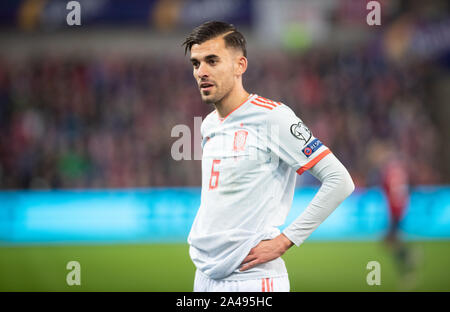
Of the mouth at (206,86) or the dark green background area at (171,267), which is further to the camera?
the dark green background area at (171,267)

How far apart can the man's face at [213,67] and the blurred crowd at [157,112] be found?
9472mm

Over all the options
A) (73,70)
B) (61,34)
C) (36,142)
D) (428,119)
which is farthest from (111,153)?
(428,119)

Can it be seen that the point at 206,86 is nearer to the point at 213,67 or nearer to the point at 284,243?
the point at 213,67

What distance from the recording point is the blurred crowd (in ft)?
40.9

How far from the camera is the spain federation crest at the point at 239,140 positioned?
2.77 meters

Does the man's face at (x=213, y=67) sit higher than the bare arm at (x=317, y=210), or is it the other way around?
the man's face at (x=213, y=67)

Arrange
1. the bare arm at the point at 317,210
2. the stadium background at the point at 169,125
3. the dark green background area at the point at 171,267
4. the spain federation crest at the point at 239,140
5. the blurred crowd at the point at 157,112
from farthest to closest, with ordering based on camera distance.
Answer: the blurred crowd at the point at 157,112, the stadium background at the point at 169,125, the dark green background area at the point at 171,267, the spain federation crest at the point at 239,140, the bare arm at the point at 317,210

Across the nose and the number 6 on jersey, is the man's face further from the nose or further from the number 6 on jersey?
the number 6 on jersey

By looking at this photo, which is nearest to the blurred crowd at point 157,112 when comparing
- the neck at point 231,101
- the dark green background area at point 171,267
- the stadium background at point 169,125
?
the stadium background at point 169,125

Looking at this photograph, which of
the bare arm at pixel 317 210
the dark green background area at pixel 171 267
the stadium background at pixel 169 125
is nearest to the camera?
the bare arm at pixel 317 210

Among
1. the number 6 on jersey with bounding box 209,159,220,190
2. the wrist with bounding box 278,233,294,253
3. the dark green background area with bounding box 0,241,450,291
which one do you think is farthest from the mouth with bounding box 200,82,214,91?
the dark green background area with bounding box 0,241,450,291

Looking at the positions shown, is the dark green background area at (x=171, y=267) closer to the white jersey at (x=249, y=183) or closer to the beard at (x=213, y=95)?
the white jersey at (x=249, y=183)

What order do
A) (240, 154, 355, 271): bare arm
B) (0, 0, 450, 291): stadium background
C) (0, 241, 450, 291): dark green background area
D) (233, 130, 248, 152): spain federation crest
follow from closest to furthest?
1. (240, 154, 355, 271): bare arm
2. (233, 130, 248, 152): spain federation crest
3. (0, 241, 450, 291): dark green background area
4. (0, 0, 450, 291): stadium background

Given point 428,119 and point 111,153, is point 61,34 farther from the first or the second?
point 428,119
